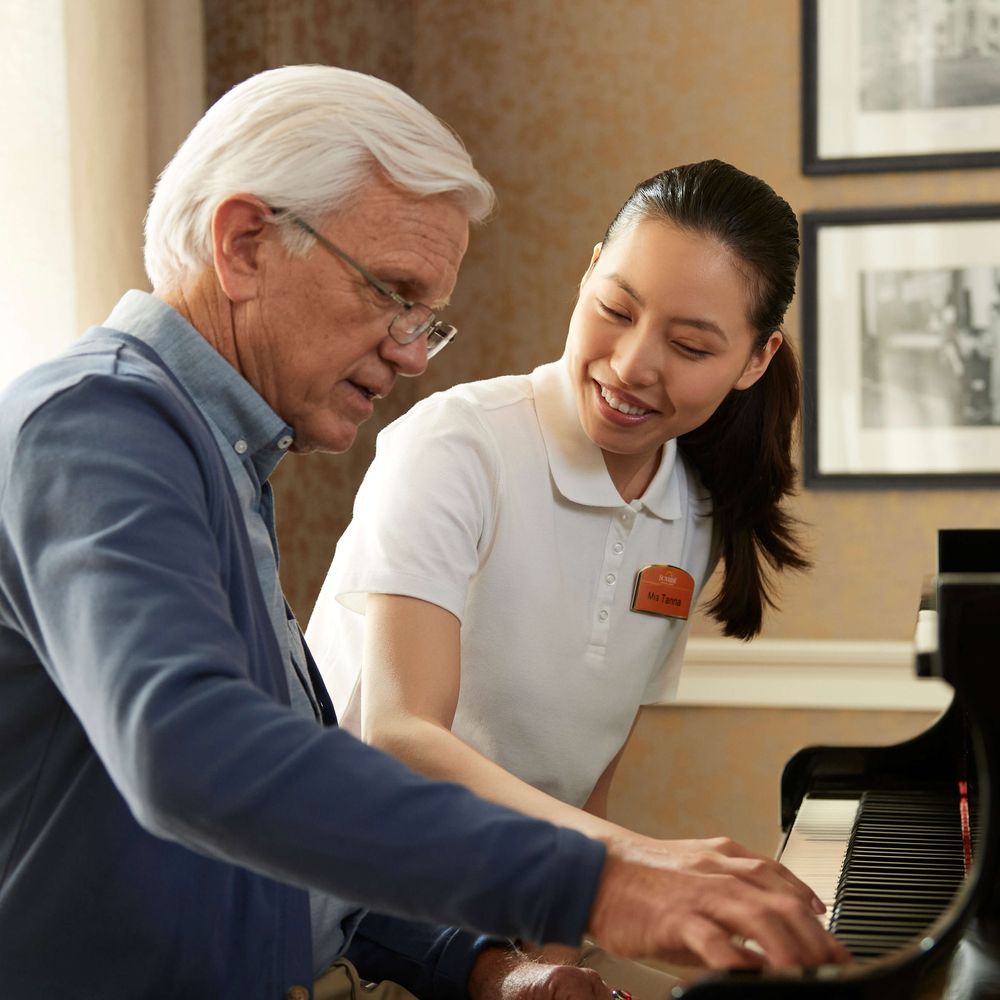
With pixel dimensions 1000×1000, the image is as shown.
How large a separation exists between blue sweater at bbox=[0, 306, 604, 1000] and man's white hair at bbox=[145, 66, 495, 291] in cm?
15

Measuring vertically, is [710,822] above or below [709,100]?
below

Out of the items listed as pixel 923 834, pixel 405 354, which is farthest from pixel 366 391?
pixel 923 834

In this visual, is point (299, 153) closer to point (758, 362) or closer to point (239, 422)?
point (239, 422)

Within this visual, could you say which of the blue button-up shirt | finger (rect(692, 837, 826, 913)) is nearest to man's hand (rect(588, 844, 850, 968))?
finger (rect(692, 837, 826, 913))

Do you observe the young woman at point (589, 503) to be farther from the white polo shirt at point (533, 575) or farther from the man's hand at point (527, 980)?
the man's hand at point (527, 980)

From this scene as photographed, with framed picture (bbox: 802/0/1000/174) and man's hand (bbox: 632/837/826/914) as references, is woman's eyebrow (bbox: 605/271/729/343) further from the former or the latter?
framed picture (bbox: 802/0/1000/174)

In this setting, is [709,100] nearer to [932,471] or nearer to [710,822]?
[932,471]

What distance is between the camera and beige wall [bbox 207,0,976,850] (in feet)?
10.4

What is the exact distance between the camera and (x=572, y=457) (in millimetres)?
1884

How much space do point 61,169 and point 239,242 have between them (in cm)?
127

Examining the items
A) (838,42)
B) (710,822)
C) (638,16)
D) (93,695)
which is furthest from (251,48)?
(93,695)

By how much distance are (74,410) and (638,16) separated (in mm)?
2545

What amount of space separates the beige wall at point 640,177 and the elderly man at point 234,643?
69.1 inches

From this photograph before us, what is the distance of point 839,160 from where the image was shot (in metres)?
3.15
